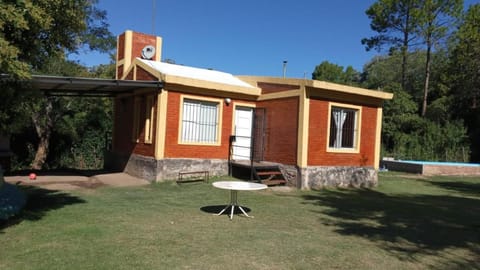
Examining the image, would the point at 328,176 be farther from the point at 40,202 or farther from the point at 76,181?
the point at 40,202

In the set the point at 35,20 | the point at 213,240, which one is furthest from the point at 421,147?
the point at 35,20

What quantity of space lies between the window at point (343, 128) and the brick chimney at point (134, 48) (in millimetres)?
8059

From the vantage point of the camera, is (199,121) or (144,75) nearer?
(199,121)

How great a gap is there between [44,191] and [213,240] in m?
6.50

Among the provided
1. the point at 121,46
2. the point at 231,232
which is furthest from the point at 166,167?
the point at 121,46

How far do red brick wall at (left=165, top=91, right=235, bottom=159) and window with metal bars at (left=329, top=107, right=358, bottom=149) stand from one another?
145 inches

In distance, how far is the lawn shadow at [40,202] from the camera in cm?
738

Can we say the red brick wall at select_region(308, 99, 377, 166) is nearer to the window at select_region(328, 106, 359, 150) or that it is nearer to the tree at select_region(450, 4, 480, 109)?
the window at select_region(328, 106, 359, 150)

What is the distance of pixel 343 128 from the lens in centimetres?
1395

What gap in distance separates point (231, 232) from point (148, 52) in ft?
38.0

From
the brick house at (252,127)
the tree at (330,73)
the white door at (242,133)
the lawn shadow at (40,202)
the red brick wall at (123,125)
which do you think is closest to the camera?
the lawn shadow at (40,202)

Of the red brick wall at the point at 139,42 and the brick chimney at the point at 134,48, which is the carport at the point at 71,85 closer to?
the brick chimney at the point at 134,48

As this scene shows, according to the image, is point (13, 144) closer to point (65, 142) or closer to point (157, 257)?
point (65, 142)

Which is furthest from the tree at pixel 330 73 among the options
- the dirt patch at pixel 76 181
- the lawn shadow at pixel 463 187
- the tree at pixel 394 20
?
the dirt patch at pixel 76 181
